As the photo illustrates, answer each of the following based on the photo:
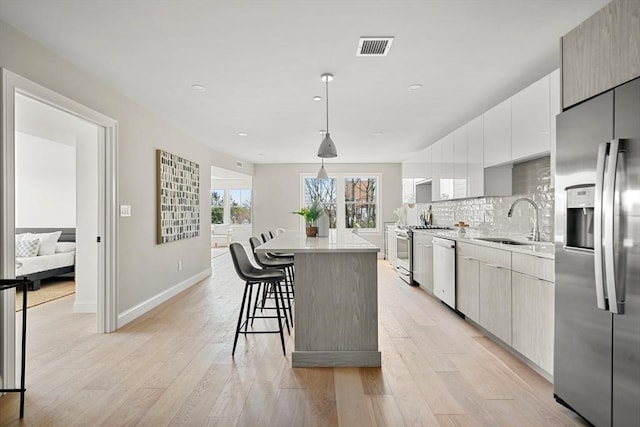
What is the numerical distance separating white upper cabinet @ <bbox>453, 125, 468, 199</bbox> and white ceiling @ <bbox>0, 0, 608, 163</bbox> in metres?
0.26

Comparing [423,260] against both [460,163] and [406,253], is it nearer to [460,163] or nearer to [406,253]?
[406,253]

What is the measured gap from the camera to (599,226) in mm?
1799

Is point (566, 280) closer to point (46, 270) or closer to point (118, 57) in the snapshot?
point (118, 57)

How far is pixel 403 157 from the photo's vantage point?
8.25m

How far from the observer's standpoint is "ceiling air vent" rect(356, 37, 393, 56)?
8.67 ft


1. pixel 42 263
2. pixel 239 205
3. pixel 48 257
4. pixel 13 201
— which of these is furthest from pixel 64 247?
pixel 239 205

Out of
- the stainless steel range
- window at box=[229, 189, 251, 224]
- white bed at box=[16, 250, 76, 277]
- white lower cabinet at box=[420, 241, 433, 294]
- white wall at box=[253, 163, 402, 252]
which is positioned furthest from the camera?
window at box=[229, 189, 251, 224]

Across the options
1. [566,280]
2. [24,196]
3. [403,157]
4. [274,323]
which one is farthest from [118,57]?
[403,157]

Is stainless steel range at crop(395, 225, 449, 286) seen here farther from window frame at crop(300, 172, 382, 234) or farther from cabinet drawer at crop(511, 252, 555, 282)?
cabinet drawer at crop(511, 252, 555, 282)

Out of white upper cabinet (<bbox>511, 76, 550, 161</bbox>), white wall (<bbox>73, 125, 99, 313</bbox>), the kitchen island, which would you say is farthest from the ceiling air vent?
white wall (<bbox>73, 125, 99, 313</bbox>)

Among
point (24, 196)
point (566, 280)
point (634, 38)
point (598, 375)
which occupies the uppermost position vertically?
point (634, 38)

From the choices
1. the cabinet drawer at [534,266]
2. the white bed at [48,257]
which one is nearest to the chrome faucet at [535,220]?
the cabinet drawer at [534,266]

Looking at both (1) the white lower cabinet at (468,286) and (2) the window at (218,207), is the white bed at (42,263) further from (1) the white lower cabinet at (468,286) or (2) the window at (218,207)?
(2) the window at (218,207)

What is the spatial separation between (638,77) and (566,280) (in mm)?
1076
